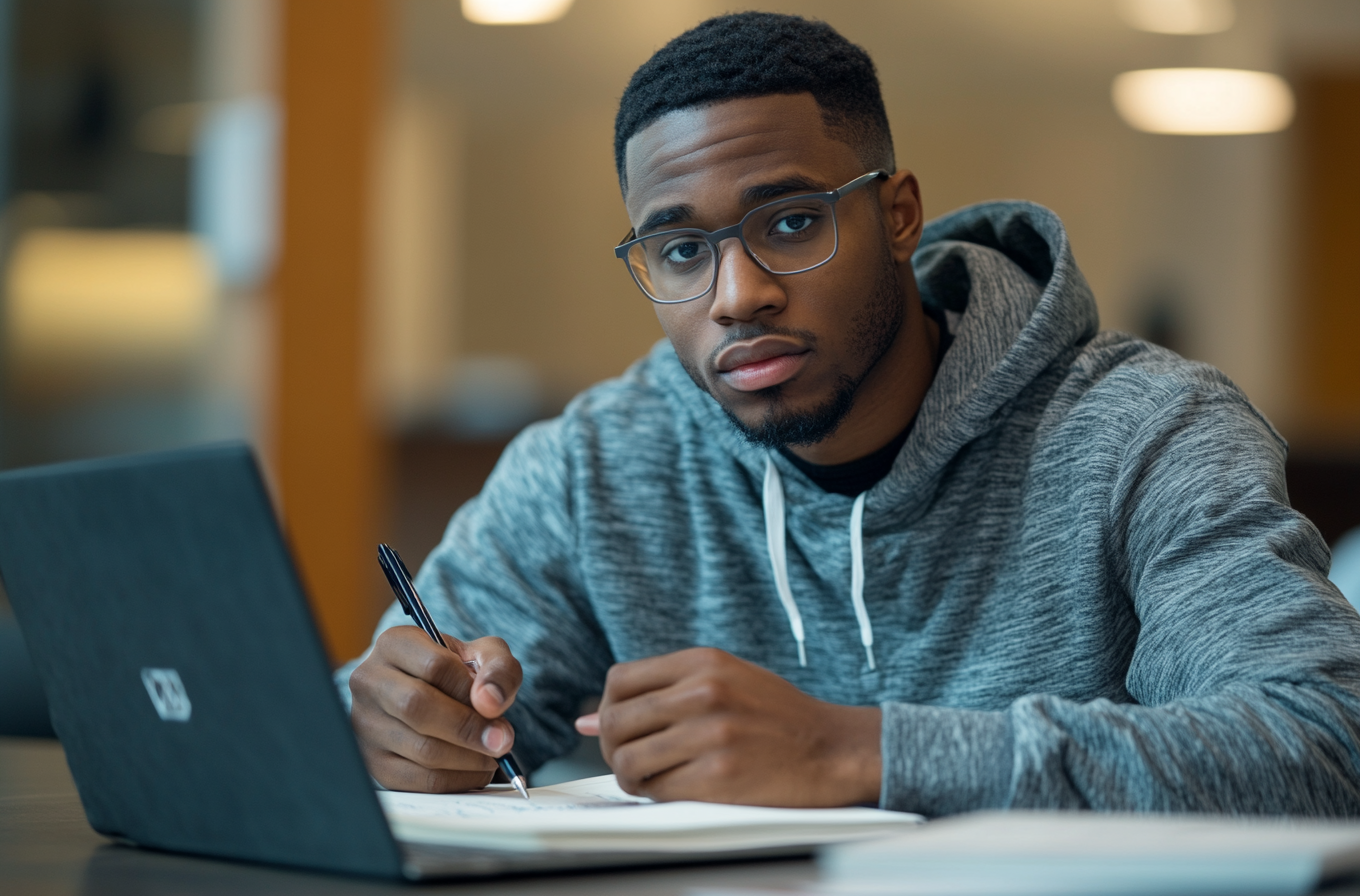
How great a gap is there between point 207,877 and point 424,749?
9.1 inches

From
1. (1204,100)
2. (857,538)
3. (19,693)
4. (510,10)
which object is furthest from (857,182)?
(1204,100)

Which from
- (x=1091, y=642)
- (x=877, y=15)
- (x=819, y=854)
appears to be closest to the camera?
(x=819, y=854)

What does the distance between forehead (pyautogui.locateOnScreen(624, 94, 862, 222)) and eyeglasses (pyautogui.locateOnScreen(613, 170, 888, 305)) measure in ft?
0.08

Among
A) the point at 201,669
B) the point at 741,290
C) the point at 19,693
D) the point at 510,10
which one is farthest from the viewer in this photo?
the point at 510,10

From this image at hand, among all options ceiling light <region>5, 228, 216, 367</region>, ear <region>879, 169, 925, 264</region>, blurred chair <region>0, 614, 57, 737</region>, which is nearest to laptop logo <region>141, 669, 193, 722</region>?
ear <region>879, 169, 925, 264</region>

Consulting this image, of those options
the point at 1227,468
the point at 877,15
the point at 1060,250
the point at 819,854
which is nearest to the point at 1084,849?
the point at 819,854

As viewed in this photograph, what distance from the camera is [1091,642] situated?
1124mm

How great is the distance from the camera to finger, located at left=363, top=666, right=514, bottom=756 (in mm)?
901

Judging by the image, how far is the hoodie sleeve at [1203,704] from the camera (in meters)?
0.77

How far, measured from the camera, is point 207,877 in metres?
0.68

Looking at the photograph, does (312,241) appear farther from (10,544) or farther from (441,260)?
(10,544)

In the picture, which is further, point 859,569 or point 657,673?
point 859,569

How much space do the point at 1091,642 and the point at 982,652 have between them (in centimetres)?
9

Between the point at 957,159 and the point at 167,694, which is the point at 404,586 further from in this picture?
the point at 957,159
